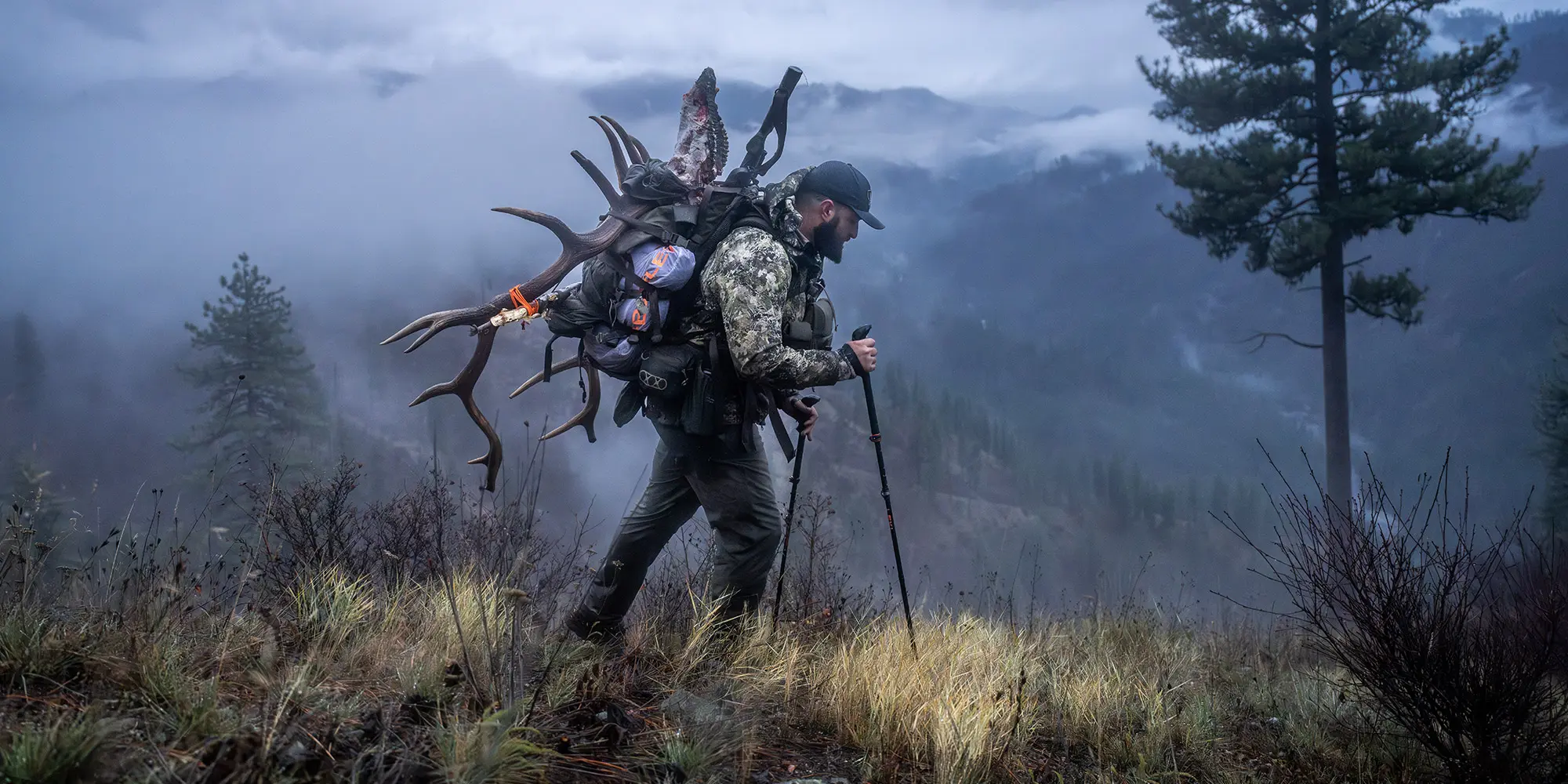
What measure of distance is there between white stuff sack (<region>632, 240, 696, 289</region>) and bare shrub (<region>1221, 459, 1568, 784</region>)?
2741 millimetres

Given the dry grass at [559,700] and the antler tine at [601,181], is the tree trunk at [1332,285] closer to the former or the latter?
the dry grass at [559,700]

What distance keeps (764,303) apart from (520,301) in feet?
3.95

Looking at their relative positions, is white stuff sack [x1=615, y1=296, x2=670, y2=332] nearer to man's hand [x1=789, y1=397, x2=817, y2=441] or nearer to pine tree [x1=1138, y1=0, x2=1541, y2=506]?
man's hand [x1=789, y1=397, x2=817, y2=441]

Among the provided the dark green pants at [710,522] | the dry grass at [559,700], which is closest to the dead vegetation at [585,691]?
the dry grass at [559,700]

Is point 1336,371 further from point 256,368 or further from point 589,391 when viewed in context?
point 256,368

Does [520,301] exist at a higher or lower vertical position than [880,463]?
higher

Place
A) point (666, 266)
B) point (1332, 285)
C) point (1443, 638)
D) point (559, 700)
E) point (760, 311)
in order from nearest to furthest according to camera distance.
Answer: point (559, 700) < point (1443, 638) < point (760, 311) < point (666, 266) < point (1332, 285)

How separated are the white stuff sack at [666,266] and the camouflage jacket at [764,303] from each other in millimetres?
102

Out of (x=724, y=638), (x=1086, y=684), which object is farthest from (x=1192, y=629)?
(x=724, y=638)

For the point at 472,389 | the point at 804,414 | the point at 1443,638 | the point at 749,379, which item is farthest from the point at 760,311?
the point at 1443,638

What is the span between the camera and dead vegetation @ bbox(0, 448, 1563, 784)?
2.61 meters

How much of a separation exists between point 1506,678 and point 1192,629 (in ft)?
14.8

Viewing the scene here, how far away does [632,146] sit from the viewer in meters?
4.94

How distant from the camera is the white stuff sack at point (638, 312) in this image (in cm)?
431
